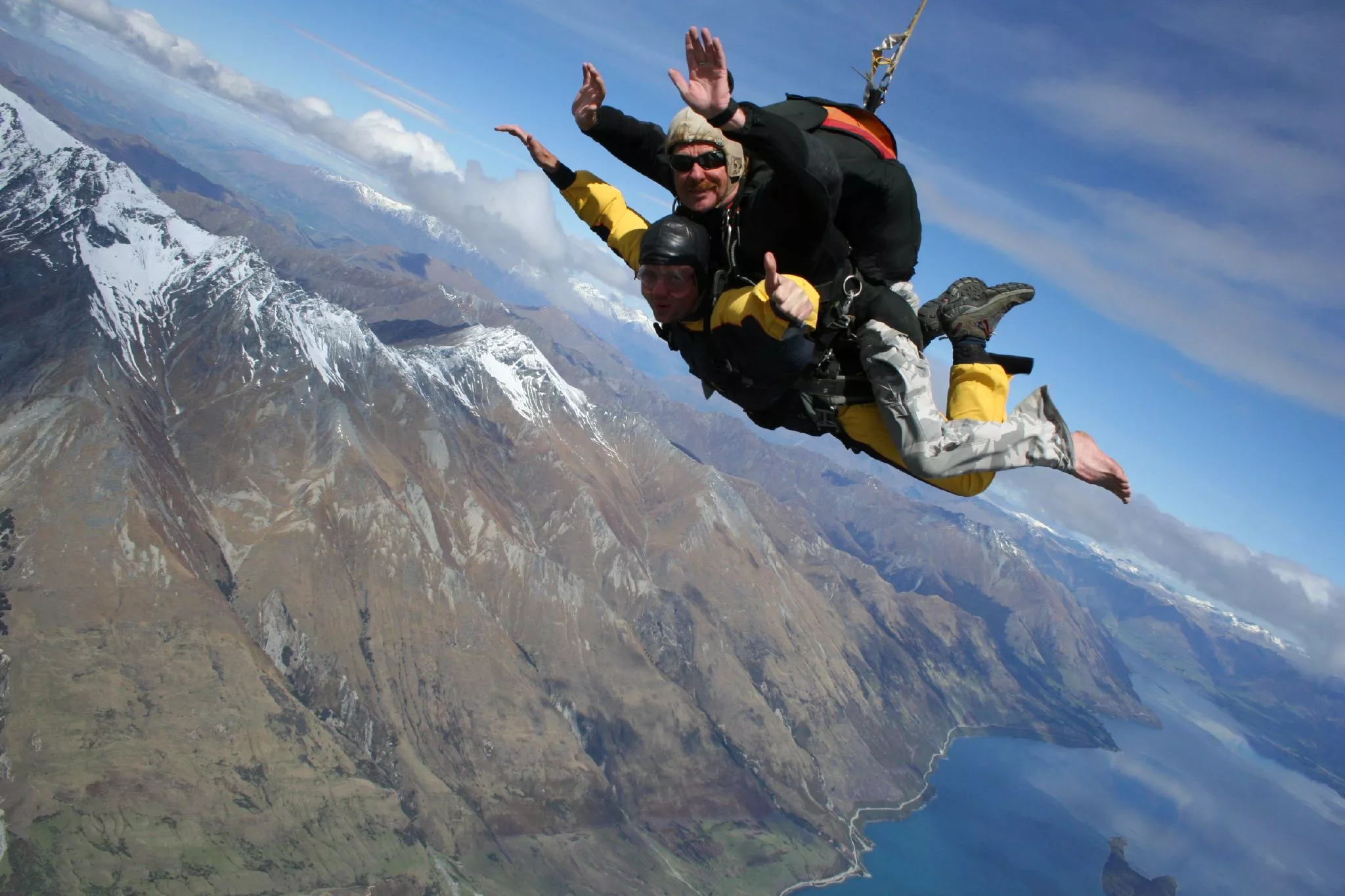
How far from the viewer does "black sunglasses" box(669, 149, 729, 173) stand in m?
A: 5.32

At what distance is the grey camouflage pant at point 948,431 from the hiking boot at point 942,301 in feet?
2.26

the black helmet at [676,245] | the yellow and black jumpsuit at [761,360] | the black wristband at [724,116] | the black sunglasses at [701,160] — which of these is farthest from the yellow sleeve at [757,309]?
the black wristband at [724,116]

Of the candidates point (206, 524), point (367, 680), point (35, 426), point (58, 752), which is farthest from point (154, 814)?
point (35, 426)

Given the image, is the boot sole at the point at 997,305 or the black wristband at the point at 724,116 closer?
the black wristband at the point at 724,116

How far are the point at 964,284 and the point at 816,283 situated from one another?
1497 mm

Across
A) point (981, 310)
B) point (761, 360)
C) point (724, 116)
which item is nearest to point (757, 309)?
point (761, 360)

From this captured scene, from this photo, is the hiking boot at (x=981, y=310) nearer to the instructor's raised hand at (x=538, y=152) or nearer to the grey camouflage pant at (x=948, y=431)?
the grey camouflage pant at (x=948, y=431)

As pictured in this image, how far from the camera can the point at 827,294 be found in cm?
568

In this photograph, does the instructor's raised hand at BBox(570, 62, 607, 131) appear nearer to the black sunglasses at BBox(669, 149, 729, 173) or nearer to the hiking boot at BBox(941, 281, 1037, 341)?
the black sunglasses at BBox(669, 149, 729, 173)

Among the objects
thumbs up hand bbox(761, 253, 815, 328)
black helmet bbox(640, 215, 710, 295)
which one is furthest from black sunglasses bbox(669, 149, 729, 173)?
thumbs up hand bbox(761, 253, 815, 328)

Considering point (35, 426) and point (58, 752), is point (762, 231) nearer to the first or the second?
point (58, 752)

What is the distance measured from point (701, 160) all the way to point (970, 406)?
278 cm

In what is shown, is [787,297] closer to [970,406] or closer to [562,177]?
[970,406]

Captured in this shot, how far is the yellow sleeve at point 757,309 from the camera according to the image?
5055 millimetres
